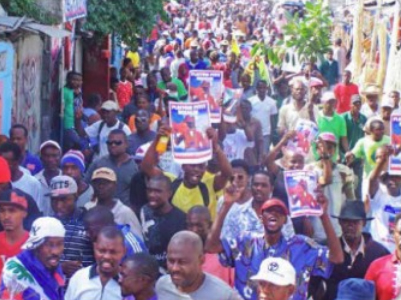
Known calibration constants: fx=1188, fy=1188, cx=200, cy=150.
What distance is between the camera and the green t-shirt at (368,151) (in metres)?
11.0

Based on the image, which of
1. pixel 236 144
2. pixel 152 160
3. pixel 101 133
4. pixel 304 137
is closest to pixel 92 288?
pixel 152 160

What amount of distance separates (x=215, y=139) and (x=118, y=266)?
8.30ft

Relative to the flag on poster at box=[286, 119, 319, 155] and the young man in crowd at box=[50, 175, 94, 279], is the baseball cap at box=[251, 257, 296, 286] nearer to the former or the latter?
the young man in crowd at box=[50, 175, 94, 279]

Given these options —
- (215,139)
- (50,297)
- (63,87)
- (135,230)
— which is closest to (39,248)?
(50,297)

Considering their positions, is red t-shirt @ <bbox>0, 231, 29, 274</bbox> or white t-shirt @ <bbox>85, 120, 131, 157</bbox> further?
white t-shirt @ <bbox>85, 120, 131, 157</bbox>

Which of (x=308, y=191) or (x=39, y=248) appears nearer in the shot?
(x=39, y=248)

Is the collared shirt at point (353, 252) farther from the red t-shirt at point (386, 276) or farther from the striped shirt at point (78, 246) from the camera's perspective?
the striped shirt at point (78, 246)

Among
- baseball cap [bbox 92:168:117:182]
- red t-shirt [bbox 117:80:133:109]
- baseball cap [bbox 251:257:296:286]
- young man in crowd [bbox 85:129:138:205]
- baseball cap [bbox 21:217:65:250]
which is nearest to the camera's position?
baseball cap [bbox 251:257:296:286]

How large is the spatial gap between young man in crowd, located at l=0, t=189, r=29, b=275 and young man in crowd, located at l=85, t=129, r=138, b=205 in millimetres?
2144

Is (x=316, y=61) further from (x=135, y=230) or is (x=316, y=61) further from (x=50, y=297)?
(x=50, y=297)

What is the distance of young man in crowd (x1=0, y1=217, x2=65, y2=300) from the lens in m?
6.76

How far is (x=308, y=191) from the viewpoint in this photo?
26.1ft

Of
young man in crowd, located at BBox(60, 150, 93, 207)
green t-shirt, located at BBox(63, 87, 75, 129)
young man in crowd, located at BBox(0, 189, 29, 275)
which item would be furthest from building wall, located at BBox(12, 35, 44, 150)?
young man in crowd, located at BBox(0, 189, 29, 275)

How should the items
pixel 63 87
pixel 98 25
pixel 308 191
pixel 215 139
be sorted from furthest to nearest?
1. pixel 98 25
2. pixel 63 87
3. pixel 215 139
4. pixel 308 191
